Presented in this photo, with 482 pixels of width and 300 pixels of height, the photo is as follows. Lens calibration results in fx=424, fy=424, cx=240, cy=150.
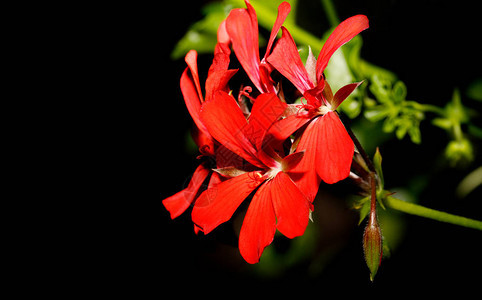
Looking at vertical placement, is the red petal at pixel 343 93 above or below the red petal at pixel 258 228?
Result: above

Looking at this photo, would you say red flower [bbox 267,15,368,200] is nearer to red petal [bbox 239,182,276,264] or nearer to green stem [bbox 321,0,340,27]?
red petal [bbox 239,182,276,264]

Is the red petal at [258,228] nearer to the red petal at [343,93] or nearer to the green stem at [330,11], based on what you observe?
the red petal at [343,93]

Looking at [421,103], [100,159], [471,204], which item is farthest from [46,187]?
[471,204]

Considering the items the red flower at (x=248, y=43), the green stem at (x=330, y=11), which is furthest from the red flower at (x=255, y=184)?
the green stem at (x=330, y=11)

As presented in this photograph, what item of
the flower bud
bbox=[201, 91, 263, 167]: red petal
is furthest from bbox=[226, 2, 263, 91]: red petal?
the flower bud

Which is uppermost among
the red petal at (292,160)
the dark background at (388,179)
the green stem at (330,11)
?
the green stem at (330,11)

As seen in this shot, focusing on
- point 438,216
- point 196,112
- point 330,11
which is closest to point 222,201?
point 196,112
